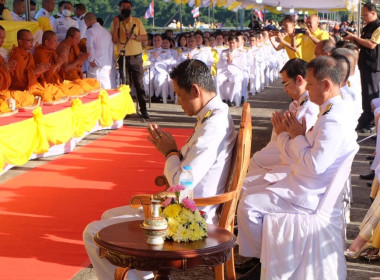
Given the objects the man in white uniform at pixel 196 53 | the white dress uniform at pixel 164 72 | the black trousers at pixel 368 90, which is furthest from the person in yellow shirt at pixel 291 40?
the white dress uniform at pixel 164 72

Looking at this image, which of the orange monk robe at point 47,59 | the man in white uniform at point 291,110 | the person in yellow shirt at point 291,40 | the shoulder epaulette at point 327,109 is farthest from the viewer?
the person in yellow shirt at point 291,40

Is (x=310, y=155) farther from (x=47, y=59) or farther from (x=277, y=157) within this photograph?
(x=47, y=59)

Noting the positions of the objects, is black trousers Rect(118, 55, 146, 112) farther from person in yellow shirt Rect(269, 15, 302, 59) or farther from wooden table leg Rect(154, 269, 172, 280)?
wooden table leg Rect(154, 269, 172, 280)

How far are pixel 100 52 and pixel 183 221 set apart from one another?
27.1 feet

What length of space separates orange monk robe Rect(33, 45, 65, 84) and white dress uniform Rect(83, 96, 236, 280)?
5620 mm

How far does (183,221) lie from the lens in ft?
9.17

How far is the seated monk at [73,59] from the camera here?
31.1ft

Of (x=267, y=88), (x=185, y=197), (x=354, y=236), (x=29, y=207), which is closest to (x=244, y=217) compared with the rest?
(x=185, y=197)

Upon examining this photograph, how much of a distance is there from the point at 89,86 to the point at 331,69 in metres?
6.26

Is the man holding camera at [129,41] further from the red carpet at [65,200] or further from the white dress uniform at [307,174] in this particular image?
the white dress uniform at [307,174]

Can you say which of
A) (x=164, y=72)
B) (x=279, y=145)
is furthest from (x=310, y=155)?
(x=164, y=72)

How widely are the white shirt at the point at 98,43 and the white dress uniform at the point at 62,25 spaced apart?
2.42ft

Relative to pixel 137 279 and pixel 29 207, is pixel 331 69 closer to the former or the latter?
pixel 137 279

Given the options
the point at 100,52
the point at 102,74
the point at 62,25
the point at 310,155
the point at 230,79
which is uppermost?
the point at 62,25
